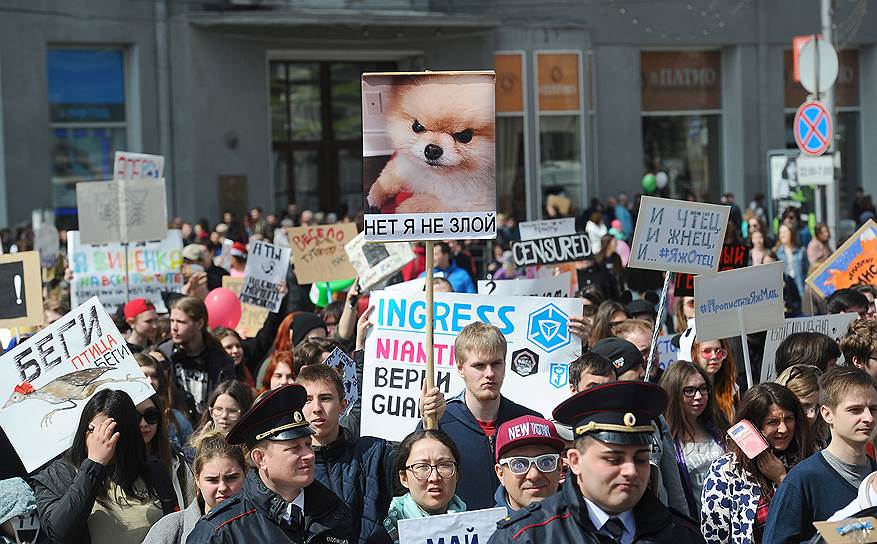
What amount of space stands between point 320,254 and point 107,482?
7.25 meters

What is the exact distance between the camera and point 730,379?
8.21m

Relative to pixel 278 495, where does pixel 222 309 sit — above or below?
above

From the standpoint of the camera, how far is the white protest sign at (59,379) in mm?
6664

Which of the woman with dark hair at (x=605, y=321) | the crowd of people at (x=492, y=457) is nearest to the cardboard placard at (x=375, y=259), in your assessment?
the woman with dark hair at (x=605, y=321)

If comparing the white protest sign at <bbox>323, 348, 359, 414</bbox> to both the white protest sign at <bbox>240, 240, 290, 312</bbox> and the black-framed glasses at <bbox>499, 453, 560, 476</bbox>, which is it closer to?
the black-framed glasses at <bbox>499, 453, 560, 476</bbox>

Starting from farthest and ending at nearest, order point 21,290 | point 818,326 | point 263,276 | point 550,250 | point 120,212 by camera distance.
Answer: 1. point 120,212
2. point 550,250
3. point 263,276
4. point 21,290
5. point 818,326

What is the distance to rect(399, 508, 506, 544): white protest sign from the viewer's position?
201 inches

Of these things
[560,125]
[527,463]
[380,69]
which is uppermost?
[380,69]

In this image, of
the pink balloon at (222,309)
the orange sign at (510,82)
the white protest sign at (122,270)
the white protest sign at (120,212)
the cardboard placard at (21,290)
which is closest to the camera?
the cardboard placard at (21,290)

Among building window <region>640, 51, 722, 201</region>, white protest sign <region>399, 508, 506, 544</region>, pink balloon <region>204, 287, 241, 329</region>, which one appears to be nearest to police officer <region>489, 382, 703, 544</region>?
white protest sign <region>399, 508, 506, 544</region>

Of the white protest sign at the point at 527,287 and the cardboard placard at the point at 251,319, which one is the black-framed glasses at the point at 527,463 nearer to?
the white protest sign at the point at 527,287

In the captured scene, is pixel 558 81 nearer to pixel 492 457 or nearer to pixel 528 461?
pixel 492 457

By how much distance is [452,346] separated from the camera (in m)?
8.15

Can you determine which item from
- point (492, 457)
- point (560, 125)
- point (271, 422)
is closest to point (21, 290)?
point (492, 457)
